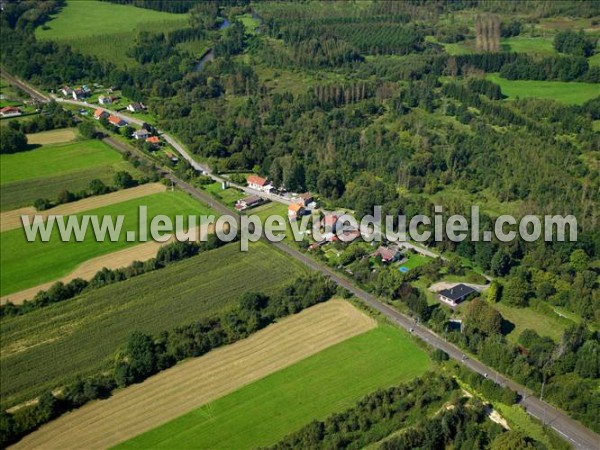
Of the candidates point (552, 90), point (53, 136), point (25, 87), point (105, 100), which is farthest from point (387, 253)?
point (25, 87)

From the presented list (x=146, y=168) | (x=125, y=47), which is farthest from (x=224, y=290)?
(x=125, y=47)

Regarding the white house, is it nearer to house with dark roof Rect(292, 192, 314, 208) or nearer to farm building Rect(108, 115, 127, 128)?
farm building Rect(108, 115, 127, 128)

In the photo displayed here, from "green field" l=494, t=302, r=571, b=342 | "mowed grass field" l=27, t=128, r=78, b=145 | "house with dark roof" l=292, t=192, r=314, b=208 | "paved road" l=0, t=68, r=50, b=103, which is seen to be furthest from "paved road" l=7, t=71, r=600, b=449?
"paved road" l=0, t=68, r=50, b=103

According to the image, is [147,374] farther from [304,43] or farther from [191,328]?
[304,43]

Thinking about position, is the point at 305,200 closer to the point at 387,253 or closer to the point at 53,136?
the point at 387,253

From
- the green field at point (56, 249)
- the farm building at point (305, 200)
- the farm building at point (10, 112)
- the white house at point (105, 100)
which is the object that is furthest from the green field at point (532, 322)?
the farm building at point (10, 112)

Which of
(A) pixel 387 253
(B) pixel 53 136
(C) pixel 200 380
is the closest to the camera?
(C) pixel 200 380
